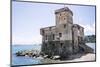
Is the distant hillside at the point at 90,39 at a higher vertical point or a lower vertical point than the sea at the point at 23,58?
higher

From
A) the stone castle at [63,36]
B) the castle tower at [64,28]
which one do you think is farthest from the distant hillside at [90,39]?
the castle tower at [64,28]

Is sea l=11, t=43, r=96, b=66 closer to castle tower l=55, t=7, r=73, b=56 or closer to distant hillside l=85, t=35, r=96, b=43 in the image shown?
castle tower l=55, t=7, r=73, b=56

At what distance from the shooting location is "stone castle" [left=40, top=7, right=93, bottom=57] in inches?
96.5

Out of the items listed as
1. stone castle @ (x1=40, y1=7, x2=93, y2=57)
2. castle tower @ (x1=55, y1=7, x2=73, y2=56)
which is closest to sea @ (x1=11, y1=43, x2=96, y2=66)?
stone castle @ (x1=40, y1=7, x2=93, y2=57)

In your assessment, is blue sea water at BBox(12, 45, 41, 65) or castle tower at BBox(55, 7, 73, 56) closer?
blue sea water at BBox(12, 45, 41, 65)

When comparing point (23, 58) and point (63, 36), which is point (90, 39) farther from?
point (23, 58)

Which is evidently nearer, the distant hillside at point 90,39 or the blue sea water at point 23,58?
the blue sea water at point 23,58

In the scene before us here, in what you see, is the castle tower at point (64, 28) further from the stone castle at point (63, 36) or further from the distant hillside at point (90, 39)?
the distant hillside at point (90, 39)

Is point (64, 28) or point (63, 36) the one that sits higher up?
point (64, 28)

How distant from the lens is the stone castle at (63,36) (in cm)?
245

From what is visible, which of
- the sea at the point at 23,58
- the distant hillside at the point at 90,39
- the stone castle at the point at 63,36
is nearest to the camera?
the sea at the point at 23,58

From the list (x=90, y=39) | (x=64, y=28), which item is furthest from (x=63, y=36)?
(x=90, y=39)

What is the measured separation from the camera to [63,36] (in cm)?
251

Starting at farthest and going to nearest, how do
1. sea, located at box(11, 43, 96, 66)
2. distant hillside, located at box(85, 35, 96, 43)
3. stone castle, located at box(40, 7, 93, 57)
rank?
distant hillside, located at box(85, 35, 96, 43) < stone castle, located at box(40, 7, 93, 57) < sea, located at box(11, 43, 96, 66)
